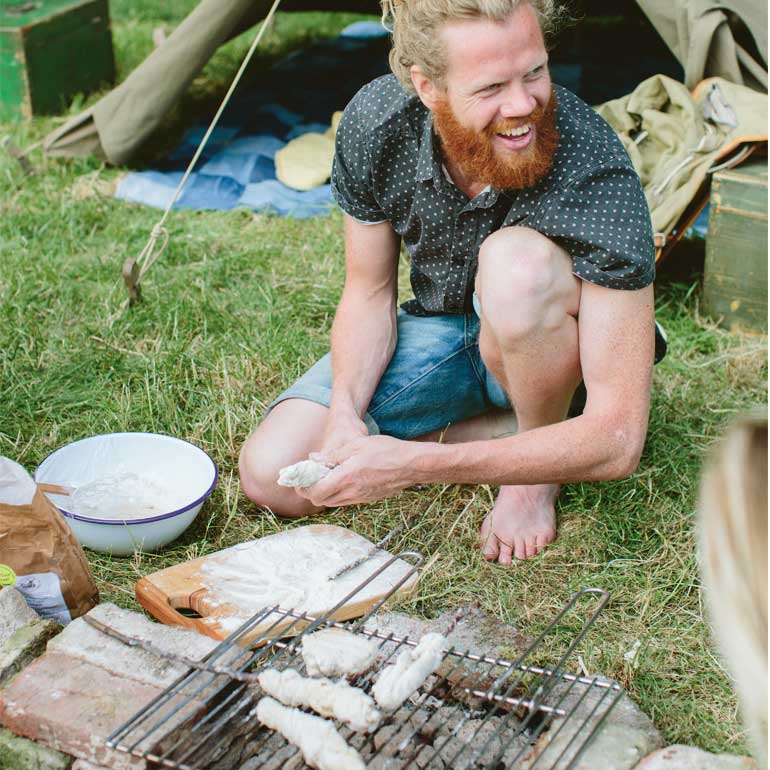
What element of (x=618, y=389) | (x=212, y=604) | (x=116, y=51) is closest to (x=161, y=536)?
(x=212, y=604)

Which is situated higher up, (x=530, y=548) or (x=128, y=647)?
(x=128, y=647)

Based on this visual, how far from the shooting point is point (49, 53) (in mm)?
5055

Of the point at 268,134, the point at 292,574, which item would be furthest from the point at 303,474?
the point at 268,134

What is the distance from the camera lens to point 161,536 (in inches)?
91.3

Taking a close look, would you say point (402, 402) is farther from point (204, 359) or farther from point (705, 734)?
point (705, 734)

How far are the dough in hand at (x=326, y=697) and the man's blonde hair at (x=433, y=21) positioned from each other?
46.9 inches

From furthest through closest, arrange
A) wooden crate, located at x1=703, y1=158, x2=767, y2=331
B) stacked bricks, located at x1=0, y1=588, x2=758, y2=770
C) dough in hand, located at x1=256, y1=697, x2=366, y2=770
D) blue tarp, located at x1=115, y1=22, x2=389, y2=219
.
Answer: blue tarp, located at x1=115, y1=22, x2=389, y2=219, wooden crate, located at x1=703, y1=158, x2=767, y2=331, stacked bricks, located at x1=0, y1=588, x2=758, y2=770, dough in hand, located at x1=256, y1=697, x2=366, y2=770

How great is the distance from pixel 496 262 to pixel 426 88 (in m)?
0.38

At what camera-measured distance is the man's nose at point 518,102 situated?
2.04 meters

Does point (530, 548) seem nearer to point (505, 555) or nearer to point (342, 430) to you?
point (505, 555)

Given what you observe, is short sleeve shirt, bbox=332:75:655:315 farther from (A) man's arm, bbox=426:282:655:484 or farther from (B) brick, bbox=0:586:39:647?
(B) brick, bbox=0:586:39:647

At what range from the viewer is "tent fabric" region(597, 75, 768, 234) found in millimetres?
3332

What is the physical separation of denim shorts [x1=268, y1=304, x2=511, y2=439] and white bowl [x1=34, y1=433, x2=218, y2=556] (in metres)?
0.28

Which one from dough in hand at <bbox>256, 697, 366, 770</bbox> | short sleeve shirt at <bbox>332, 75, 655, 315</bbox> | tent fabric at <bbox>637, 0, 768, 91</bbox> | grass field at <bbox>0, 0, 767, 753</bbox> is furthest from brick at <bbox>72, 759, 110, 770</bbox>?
tent fabric at <bbox>637, 0, 768, 91</bbox>
